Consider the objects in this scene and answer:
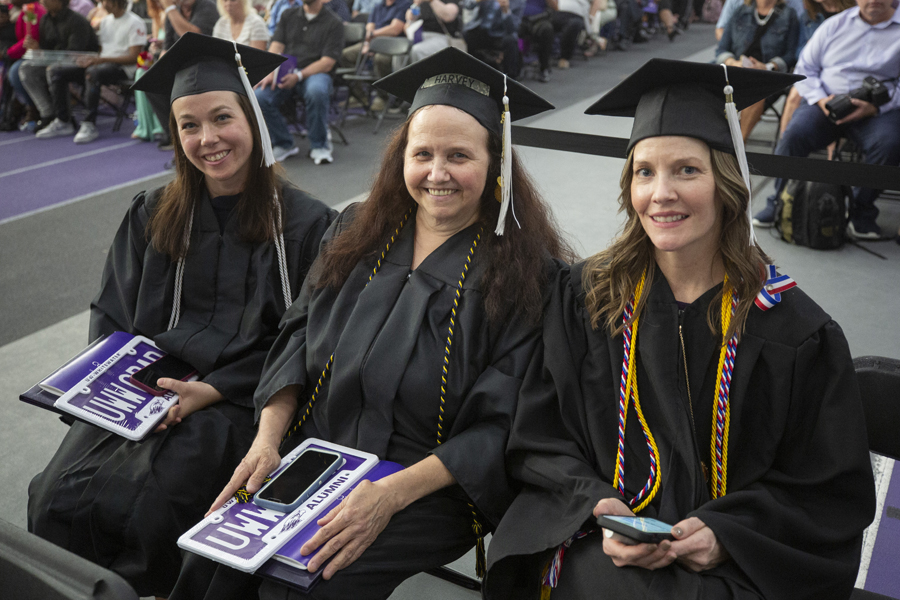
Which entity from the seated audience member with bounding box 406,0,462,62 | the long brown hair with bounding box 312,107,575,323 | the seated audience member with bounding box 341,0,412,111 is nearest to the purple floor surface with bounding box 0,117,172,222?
the seated audience member with bounding box 341,0,412,111

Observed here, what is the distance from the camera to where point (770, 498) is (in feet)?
4.94

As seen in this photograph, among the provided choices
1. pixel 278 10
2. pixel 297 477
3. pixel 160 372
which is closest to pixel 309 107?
pixel 278 10

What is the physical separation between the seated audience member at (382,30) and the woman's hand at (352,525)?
8008 millimetres

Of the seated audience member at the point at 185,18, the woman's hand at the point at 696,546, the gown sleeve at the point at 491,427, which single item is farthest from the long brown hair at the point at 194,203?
the seated audience member at the point at 185,18

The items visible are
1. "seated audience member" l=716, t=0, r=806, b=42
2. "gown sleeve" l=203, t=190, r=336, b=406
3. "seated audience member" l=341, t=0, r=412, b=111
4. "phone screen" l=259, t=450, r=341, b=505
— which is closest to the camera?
"phone screen" l=259, t=450, r=341, b=505

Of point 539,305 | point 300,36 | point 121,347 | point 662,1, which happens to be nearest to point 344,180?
point 300,36

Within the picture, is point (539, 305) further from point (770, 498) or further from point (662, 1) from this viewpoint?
point (662, 1)

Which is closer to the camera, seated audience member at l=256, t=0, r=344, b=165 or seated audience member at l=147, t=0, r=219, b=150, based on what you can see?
seated audience member at l=256, t=0, r=344, b=165

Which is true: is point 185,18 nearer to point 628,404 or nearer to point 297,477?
point 297,477

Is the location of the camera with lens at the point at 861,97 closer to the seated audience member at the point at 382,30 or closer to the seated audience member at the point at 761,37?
the seated audience member at the point at 761,37

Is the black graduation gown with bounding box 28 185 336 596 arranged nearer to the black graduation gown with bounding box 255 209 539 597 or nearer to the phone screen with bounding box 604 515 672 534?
the black graduation gown with bounding box 255 209 539 597

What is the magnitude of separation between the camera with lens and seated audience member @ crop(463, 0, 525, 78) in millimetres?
5344

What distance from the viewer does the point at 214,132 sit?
2.25 metres

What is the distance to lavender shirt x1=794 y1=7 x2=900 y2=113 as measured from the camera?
4621 millimetres
